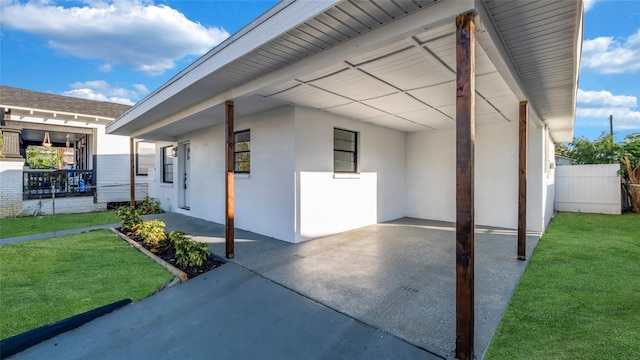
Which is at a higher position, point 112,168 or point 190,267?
point 112,168

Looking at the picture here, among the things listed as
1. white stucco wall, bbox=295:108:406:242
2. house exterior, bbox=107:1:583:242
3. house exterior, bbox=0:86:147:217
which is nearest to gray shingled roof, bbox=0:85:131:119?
house exterior, bbox=0:86:147:217

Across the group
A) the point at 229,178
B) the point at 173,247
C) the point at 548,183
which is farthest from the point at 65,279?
the point at 548,183

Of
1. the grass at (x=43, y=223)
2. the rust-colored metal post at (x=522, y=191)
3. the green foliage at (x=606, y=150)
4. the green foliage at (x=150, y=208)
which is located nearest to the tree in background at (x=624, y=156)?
the green foliage at (x=606, y=150)

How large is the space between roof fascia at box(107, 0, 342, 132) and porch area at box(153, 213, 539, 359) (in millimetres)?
2749

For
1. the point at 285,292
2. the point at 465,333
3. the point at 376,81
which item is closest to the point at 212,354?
the point at 285,292

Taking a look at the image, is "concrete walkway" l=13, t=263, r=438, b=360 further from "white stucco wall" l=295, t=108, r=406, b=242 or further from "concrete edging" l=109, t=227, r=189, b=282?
"white stucco wall" l=295, t=108, r=406, b=242

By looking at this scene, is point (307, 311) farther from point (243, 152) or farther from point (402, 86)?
A: point (243, 152)

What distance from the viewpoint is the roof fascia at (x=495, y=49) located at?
2373mm

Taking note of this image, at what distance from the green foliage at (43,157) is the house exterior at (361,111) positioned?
10539 millimetres

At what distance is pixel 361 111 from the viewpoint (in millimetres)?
5969

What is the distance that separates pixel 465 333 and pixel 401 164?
676 centimetres

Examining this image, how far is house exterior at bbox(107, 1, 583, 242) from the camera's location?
265 centimetres

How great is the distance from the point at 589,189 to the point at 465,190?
11.3m

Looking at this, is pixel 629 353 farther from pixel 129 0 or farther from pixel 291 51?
pixel 129 0
